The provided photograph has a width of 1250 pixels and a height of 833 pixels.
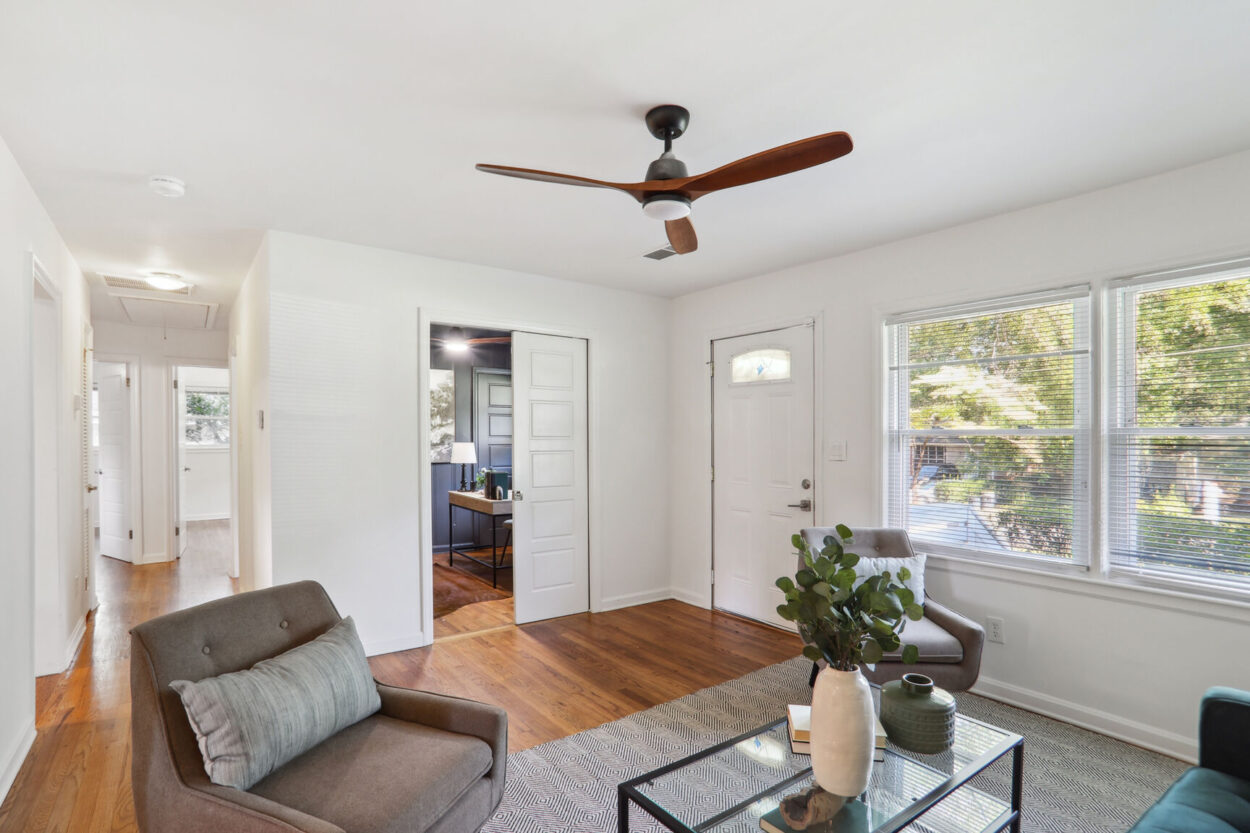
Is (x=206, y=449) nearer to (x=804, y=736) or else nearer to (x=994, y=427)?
(x=804, y=736)

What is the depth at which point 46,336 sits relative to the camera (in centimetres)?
346

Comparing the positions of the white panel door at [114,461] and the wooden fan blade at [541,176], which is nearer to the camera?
the wooden fan blade at [541,176]

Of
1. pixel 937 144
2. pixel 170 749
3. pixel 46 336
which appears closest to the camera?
pixel 170 749

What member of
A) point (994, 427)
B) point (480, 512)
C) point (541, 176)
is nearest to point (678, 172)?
point (541, 176)

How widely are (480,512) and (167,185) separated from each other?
12.9 ft

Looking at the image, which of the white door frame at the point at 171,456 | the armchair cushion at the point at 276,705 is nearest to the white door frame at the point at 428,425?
the armchair cushion at the point at 276,705

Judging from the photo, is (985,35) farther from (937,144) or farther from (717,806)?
(717,806)

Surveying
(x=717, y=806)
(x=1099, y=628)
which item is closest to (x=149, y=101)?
(x=717, y=806)

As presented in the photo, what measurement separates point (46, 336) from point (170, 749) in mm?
3172

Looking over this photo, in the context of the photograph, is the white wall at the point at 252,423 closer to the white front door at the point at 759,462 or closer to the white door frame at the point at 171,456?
the white door frame at the point at 171,456

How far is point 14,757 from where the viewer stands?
2.40 metres

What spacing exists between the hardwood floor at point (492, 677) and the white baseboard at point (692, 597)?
72 millimetres

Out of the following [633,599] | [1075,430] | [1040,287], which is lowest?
[633,599]

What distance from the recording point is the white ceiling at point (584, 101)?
171 centimetres
